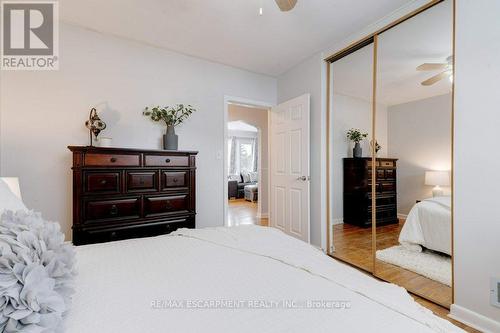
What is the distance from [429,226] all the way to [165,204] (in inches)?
100

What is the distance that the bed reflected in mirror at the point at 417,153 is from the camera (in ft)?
6.22

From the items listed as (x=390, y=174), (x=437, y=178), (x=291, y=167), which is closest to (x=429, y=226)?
(x=437, y=178)

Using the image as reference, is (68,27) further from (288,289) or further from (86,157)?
(288,289)

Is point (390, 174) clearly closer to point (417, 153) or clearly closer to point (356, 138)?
point (417, 153)

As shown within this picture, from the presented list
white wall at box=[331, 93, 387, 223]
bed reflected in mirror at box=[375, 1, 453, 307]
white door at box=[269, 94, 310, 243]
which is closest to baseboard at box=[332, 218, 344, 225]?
white wall at box=[331, 93, 387, 223]

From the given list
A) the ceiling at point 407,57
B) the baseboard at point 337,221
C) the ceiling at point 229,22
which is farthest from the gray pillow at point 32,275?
the baseboard at point 337,221

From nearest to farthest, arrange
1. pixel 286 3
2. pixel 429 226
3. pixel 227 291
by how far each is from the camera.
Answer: pixel 227 291
pixel 286 3
pixel 429 226

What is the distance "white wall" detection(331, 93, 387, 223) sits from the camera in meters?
2.55

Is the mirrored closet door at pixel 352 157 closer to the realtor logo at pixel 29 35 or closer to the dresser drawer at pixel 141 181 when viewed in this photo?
the dresser drawer at pixel 141 181

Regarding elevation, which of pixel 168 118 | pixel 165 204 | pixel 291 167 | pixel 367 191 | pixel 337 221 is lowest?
pixel 337 221

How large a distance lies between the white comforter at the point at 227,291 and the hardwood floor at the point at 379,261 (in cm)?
172

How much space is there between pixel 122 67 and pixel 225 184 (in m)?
1.99

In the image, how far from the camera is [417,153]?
82.4 inches

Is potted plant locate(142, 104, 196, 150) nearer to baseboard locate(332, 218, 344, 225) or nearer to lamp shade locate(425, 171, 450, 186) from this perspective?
baseboard locate(332, 218, 344, 225)
